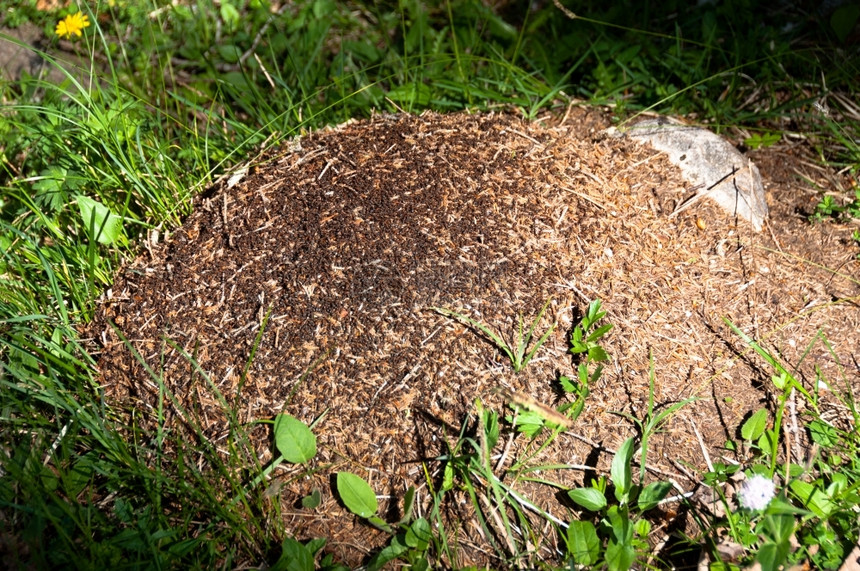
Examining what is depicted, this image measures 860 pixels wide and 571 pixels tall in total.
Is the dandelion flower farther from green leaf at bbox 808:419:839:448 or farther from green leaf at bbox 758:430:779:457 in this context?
green leaf at bbox 808:419:839:448

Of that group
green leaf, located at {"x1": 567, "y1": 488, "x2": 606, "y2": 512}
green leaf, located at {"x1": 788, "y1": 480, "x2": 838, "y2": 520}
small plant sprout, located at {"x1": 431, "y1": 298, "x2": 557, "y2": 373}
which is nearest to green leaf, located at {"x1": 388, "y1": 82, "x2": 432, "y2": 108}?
small plant sprout, located at {"x1": 431, "y1": 298, "x2": 557, "y2": 373}

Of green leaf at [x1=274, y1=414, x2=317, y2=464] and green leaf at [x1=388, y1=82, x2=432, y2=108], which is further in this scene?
green leaf at [x1=388, y1=82, x2=432, y2=108]

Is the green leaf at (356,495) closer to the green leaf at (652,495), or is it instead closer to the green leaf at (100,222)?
the green leaf at (652,495)

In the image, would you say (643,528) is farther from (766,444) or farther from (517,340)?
(517,340)

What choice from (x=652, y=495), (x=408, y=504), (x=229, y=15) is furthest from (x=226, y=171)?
(x=652, y=495)

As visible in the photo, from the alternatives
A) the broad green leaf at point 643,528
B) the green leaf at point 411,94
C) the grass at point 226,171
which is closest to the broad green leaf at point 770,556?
the grass at point 226,171

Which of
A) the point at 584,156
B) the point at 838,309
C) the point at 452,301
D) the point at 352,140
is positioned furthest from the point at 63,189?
the point at 838,309
